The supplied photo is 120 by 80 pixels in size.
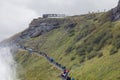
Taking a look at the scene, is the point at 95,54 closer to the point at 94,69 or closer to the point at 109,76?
the point at 94,69

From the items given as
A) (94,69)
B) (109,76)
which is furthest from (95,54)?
(109,76)

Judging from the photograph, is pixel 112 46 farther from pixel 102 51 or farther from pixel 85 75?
pixel 85 75

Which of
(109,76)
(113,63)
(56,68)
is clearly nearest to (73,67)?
(56,68)

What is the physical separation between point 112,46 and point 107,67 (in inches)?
1357

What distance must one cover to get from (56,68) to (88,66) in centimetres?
2399

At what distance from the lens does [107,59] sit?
167m

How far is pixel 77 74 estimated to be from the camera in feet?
540

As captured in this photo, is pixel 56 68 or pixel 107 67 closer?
pixel 107 67

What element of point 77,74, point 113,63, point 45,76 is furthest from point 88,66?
point 45,76

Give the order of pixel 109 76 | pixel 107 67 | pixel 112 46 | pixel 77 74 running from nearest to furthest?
pixel 109 76 < pixel 107 67 < pixel 77 74 < pixel 112 46

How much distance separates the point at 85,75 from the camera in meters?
156

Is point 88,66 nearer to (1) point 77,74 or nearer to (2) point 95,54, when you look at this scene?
(1) point 77,74

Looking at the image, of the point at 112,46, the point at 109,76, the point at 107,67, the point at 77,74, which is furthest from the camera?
the point at 112,46

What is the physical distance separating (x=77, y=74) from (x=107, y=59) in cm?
1523
